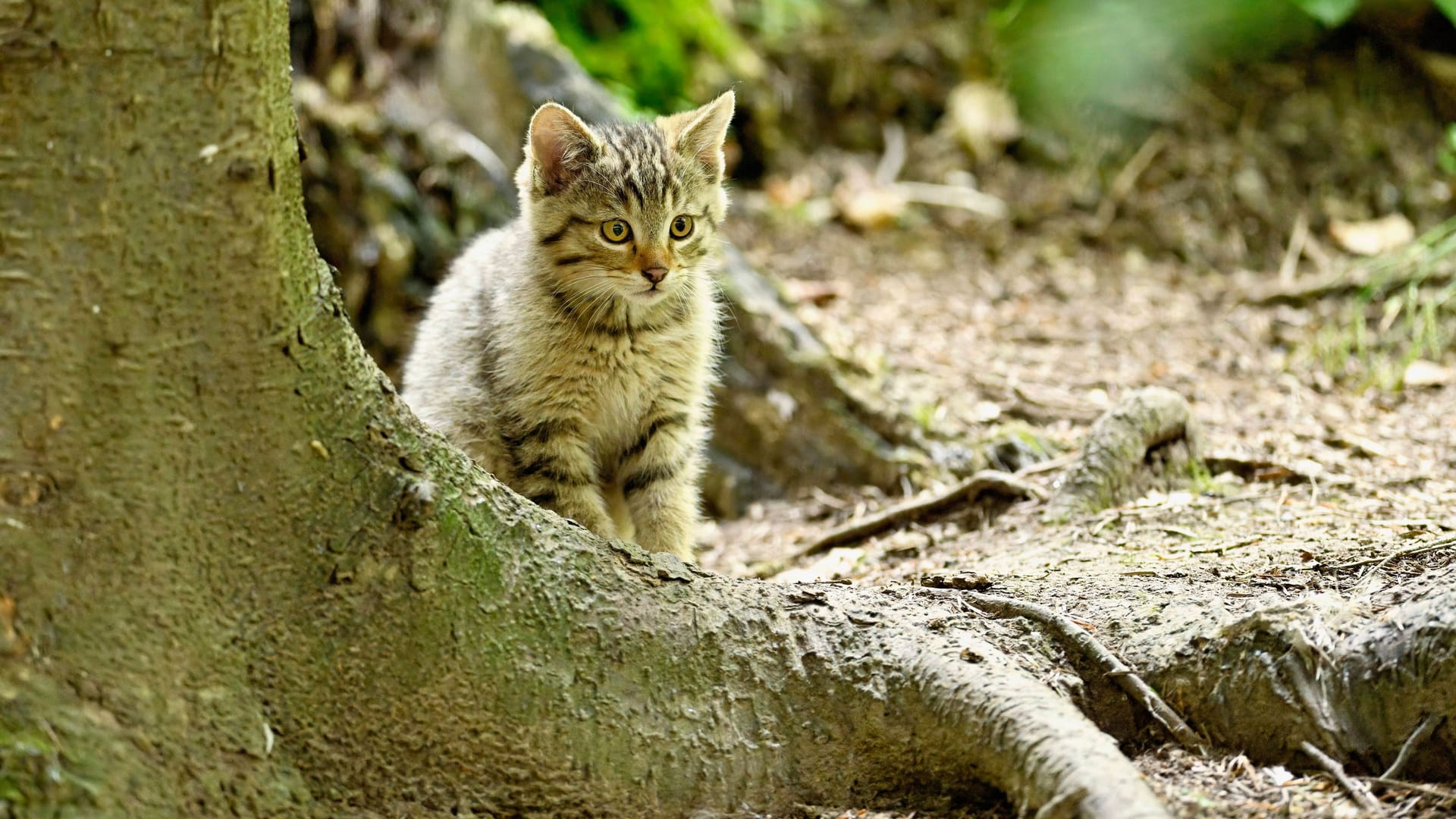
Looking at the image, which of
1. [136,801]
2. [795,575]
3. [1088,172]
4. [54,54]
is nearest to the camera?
[54,54]

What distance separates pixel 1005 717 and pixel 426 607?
1.29 metres

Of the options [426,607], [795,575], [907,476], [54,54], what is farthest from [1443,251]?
[54,54]

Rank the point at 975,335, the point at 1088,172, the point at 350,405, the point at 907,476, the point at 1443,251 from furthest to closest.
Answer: the point at 1088,172 < the point at 975,335 < the point at 1443,251 < the point at 907,476 < the point at 350,405

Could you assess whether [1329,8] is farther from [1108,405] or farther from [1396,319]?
[1108,405]

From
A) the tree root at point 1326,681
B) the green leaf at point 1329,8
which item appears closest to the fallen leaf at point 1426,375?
the green leaf at point 1329,8

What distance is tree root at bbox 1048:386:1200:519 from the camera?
4.54m

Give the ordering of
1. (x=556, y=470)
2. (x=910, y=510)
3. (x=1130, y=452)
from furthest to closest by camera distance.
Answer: (x=910, y=510) → (x=1130, y=452) → (x=556, y=470)

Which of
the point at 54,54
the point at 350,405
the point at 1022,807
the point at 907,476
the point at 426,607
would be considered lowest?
the point at 907,476

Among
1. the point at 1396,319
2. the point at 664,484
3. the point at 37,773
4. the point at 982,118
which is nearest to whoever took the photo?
the point at 37,773

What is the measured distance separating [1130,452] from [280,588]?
3256mm

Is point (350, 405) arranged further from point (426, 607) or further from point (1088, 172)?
point (1088, 172)

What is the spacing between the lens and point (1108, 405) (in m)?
5.77

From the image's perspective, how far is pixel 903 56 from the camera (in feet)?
31.3

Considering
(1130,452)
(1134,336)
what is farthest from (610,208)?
(1134,336)
